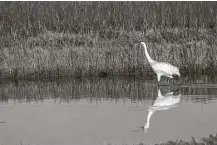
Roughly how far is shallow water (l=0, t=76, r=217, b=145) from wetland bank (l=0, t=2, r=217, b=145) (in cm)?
2

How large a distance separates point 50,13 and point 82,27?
308 cm

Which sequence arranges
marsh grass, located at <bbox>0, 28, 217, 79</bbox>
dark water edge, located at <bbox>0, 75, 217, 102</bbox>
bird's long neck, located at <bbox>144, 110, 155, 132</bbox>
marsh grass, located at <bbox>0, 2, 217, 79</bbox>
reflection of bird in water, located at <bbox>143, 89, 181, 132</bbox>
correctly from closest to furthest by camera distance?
bird's long neck, located at <bbox>144, 110, 155, 132</bbox>
reflection of bird in water, located at <bbox>143, 89, 181, 132</bbox>
dark water edge, located at <bbox>0, 75, 217, 102</bbox>
marsh grass, located at <bbox>0, 28, 217, 79</bbox>
marsh grass, located at <bbox>0, 2, 217, 79</bbox>

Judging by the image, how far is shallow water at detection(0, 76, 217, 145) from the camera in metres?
10.9

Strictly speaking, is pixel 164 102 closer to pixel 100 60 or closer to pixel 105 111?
pixel 105 111

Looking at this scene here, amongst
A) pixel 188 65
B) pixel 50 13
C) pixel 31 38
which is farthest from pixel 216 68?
pixel 50 13

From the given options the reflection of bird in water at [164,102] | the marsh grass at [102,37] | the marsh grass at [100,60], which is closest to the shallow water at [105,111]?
the reflection of bird in water at [164,102]

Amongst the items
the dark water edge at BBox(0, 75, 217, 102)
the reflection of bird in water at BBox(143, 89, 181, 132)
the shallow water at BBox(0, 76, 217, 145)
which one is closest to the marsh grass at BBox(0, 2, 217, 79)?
the dark water edge at BBox(0, 75, 217, 102)

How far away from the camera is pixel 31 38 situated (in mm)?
23062

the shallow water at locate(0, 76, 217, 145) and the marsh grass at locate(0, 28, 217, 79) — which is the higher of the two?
the marsh grass at locate(0, 28, 217, 79)

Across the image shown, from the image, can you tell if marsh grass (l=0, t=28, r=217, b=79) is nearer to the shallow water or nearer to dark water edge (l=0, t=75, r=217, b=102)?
dark water edge (l=0, t=75, r=217, b=102)

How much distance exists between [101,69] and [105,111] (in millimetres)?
5367

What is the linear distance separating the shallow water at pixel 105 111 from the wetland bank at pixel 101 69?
0.02 m

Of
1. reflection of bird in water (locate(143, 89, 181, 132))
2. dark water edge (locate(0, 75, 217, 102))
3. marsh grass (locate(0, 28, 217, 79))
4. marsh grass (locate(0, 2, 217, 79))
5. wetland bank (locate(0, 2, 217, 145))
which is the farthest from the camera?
marsh grass (locate(0, 2, 217, 79))

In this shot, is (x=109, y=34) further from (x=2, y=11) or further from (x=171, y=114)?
(x=171, y=114)
